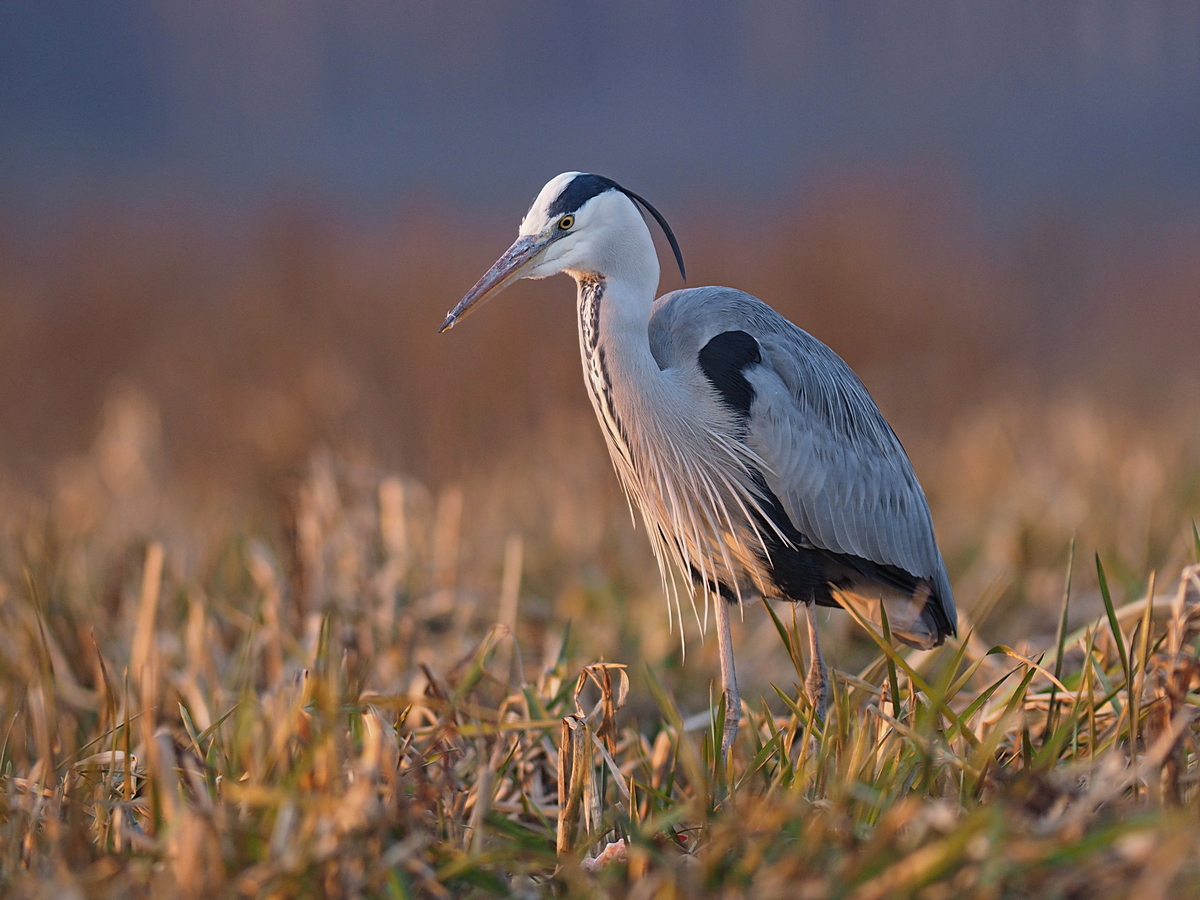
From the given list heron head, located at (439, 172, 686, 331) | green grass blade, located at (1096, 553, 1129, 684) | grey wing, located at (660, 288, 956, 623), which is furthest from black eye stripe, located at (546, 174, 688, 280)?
green grass blade, located at (1096, 553, 1129, 684)

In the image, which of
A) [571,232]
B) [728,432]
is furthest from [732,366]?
[571,232]

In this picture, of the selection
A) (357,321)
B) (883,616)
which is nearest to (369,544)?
(883,616)

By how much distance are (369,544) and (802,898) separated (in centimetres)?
243

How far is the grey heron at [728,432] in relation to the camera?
7.77 ft

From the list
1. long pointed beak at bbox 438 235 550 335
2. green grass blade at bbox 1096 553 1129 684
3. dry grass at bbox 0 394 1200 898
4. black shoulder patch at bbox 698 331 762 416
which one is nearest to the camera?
dry grass at bbox 0 394 1200 898

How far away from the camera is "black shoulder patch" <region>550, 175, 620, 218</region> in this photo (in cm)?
235

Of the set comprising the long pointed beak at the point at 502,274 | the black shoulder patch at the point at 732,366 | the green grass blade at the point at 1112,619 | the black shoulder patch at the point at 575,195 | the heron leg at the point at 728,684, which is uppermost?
the black shoulder patch at the point at 575,195

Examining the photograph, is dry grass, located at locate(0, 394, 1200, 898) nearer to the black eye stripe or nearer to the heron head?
the heron head

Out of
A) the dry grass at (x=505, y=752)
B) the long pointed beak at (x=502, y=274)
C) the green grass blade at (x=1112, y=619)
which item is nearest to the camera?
the dry grass at (x=505, y=752)

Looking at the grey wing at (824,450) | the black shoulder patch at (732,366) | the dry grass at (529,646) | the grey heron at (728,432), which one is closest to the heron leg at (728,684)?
the grey heron at (728,432)

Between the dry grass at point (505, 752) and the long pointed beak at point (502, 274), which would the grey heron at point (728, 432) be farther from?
the dry grass at point (505, 752)

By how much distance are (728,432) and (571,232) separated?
57 cm

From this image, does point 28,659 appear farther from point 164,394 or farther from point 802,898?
point 164,394

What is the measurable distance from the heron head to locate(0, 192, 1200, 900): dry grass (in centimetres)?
81
